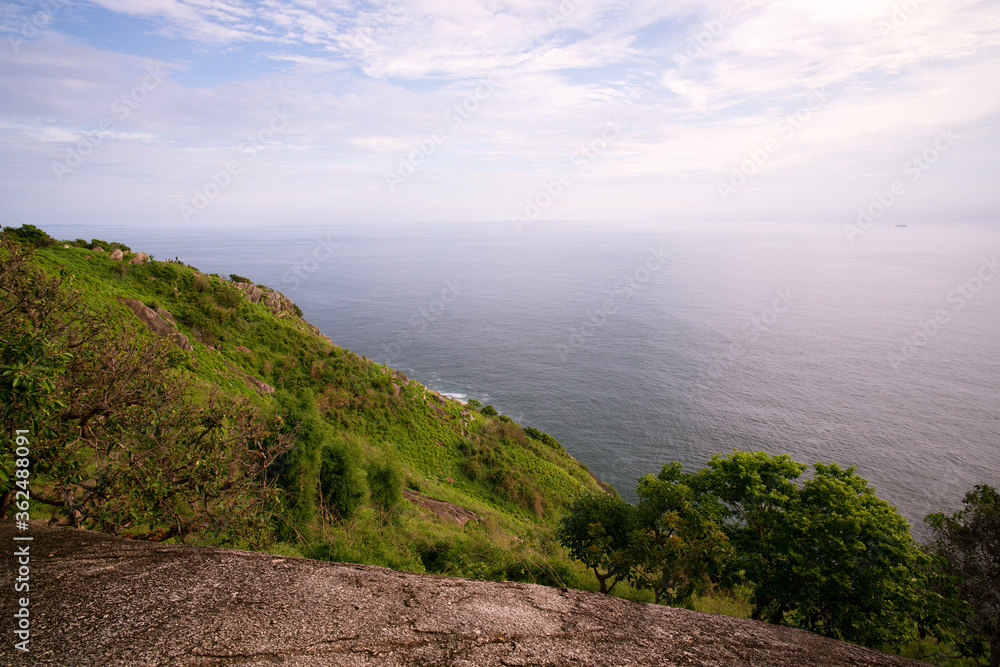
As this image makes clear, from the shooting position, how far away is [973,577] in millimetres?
15969

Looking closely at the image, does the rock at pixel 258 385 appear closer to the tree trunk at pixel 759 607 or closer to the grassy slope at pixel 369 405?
the grassy slope at pixel 369 405

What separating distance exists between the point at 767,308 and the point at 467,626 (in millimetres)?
124306

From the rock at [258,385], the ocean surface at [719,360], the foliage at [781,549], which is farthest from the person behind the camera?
the ocean surface at [719,360]

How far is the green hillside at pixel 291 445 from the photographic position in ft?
23.0

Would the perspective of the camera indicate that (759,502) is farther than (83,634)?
Yes

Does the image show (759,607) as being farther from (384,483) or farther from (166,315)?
(166,315)

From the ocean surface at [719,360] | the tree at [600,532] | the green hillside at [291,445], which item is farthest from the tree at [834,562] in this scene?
the ocean surface at [719,360]

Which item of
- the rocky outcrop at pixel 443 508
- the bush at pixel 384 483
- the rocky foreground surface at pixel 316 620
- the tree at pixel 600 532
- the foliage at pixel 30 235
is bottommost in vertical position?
the rocky outcrop at pixel 443 508

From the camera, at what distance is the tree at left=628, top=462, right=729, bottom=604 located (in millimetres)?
13484

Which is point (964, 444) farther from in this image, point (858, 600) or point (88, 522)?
point (88, 522)

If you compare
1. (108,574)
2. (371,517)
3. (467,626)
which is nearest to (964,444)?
(371,517)

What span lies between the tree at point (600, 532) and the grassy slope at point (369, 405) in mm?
3526

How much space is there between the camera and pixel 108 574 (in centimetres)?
509

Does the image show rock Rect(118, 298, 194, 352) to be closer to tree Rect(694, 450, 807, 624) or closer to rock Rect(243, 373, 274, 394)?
rock Rect(243, 373, 274, 394)
